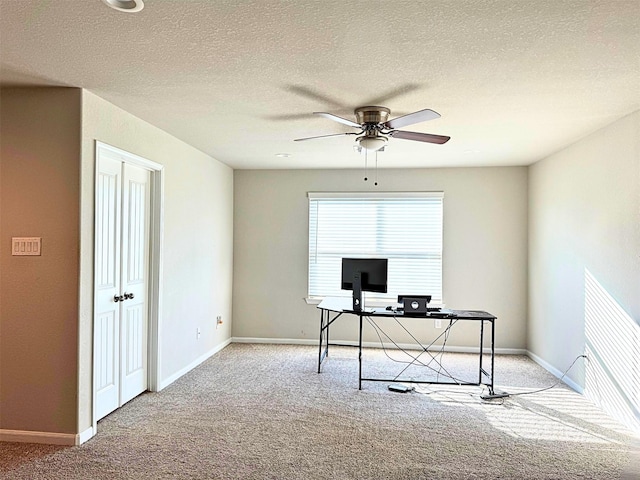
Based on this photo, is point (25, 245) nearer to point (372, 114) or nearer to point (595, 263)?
point (372, 114)

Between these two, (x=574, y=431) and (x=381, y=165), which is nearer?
(x=574, y=431)

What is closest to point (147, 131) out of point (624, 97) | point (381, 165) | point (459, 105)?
point (459, 105)

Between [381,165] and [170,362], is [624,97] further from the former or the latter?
[170,362]

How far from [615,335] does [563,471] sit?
1492 mm

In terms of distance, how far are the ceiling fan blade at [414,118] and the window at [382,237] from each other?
3.07 meters

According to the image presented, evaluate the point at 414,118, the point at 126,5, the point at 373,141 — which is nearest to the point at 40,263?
the point at 126,5

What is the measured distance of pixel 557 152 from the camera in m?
5.20

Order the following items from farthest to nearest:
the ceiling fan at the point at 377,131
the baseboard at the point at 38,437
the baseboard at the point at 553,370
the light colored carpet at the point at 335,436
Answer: the baseboard at the point at 553,370 → the ceiling fan at the point at 377,131 → the baseboard at the point at 38,437 → the light colored carpet at the point at 335,436

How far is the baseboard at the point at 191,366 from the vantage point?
15.1 feet

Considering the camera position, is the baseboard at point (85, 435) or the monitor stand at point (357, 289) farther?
the monitor stand at point (357, 289)

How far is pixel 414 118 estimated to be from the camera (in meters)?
3.18

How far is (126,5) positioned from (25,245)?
2.03 m

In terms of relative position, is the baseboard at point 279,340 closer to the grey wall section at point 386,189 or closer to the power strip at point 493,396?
the grey wall section at point 386,189

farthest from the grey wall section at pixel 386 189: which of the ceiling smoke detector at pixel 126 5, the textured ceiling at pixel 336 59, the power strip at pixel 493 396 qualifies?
the ceiling smoke detector at pixel 126 5
